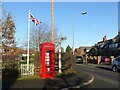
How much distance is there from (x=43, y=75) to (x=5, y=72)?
9.89 feet

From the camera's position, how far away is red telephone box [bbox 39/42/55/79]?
2092cm

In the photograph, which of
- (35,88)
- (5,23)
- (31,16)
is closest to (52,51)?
(31,16)

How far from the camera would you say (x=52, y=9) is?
23.2 metres

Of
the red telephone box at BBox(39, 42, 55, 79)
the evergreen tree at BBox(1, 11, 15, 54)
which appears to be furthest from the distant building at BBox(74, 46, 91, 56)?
the red telephone box at BBox(39, 42, 55, 79)

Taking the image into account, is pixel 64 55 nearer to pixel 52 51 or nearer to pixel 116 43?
pixel 52 51

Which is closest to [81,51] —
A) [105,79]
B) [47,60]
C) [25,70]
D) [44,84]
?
[25,70]

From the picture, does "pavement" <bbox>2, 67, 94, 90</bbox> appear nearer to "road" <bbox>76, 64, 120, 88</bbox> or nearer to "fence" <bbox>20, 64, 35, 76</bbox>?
"road" <bbox>76, 64, 120, 88</bbox>

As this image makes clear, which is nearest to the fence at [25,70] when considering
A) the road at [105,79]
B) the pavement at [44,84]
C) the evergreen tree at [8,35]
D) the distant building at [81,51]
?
the pavement at [44,84]

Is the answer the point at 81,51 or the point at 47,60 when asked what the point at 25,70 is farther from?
the point at 81,51

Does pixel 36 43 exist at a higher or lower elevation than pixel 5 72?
higher

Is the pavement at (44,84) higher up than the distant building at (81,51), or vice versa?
the distant building at (81,51)

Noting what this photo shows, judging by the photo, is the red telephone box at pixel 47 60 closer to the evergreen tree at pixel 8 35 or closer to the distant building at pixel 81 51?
the evergreen tree at pixel 8 35

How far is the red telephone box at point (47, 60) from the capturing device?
2092cm

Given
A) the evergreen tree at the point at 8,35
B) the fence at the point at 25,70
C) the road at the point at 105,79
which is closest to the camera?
the road at the point at 105,79
